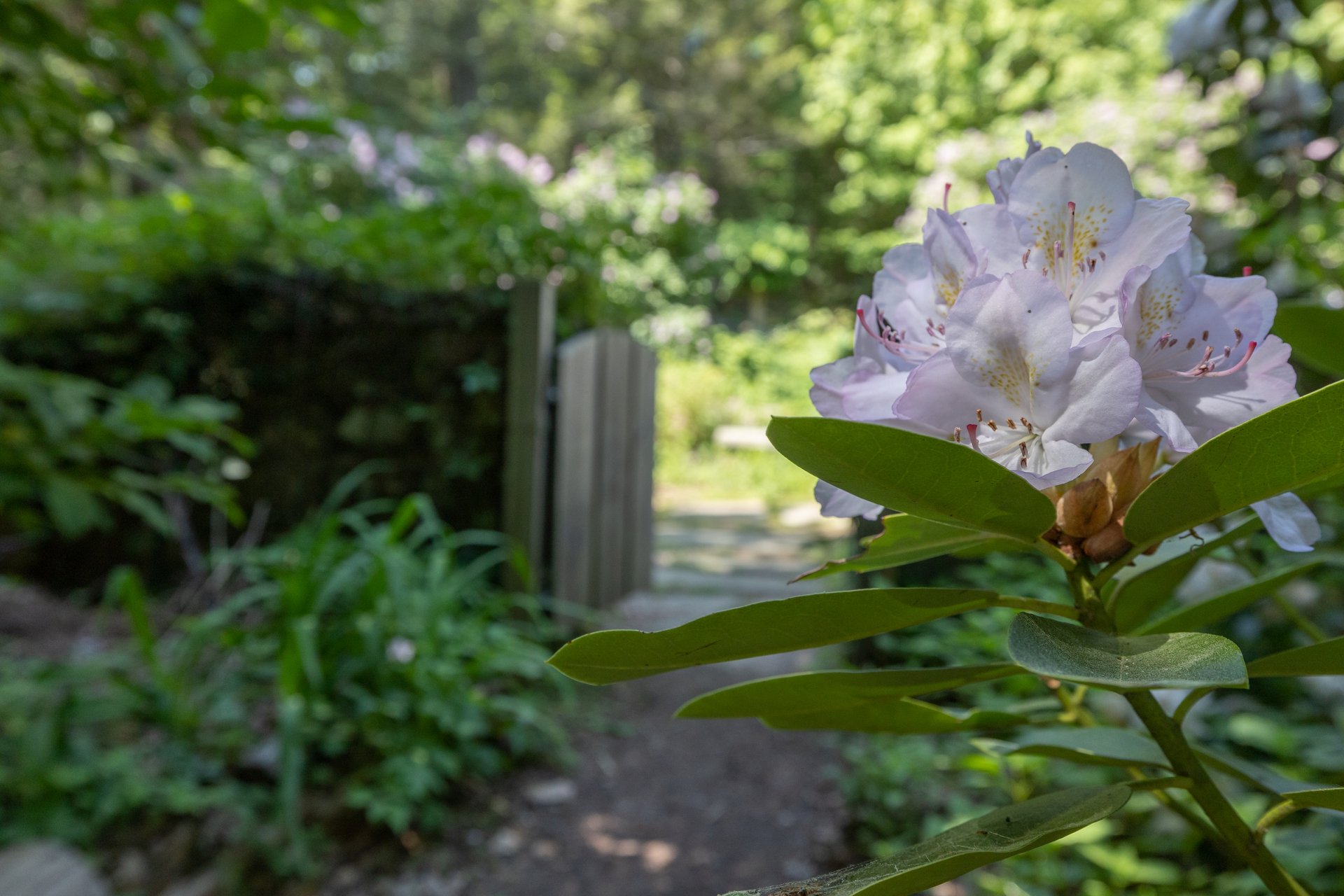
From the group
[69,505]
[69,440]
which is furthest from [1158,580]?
[69,440]

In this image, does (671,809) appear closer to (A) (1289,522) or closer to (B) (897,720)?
(B) (897,720)

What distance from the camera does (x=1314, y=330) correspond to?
0.50m

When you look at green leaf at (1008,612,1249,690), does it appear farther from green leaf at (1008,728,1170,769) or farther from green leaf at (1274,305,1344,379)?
green leaf at (1274,305,1344,379)

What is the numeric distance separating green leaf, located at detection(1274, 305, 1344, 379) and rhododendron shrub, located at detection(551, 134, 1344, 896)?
92 millimetres

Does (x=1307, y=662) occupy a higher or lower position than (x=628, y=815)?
higher

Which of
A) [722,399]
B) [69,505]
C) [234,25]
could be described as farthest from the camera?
[722,399]

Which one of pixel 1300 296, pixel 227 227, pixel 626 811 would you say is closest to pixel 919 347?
pixel 1300 296

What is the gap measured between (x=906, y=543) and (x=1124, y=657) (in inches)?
4.3

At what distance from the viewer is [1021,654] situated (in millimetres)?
294

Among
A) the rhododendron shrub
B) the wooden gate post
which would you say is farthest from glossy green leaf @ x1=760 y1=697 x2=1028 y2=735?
the wooden gate post

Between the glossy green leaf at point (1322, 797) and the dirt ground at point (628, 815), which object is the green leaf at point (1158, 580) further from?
the dirt ground at point (628, 815)

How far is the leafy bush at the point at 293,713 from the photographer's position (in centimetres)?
205

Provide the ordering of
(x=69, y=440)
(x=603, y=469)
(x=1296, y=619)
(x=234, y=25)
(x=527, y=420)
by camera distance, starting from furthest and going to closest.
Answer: (x=603, y=469), (x=527, y=420), (x=69, y=440), (x=234, y=25), (x=1296, y=619)

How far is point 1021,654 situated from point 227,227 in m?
4.29
